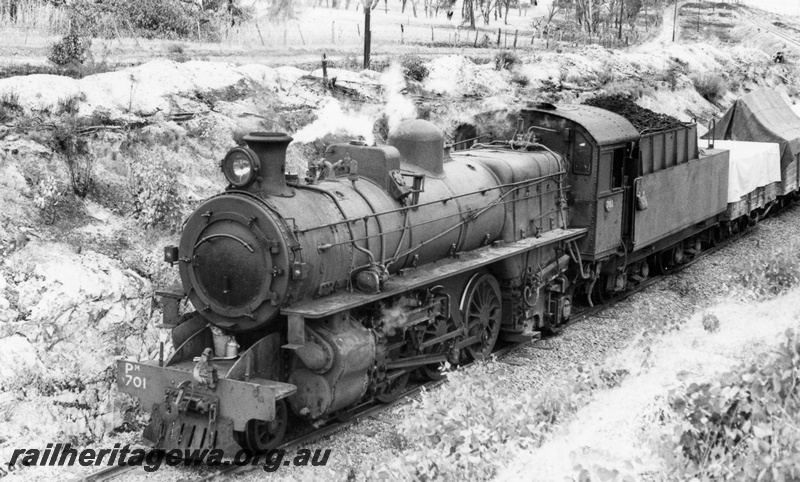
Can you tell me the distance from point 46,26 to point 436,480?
16.4 metres

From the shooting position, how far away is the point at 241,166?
872 cm

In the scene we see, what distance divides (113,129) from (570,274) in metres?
8.01

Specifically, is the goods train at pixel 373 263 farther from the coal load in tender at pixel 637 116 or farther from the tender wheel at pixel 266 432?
the coal load in tender at pixel 637 116

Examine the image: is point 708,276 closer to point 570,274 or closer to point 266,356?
point 570,274

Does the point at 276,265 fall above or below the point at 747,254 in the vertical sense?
above

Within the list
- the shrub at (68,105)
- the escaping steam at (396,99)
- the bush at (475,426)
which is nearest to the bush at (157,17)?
the escaping steam at (396,99)

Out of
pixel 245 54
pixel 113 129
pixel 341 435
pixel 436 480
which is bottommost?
pixel 341 435

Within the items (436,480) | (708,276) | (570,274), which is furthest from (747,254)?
(436,480)

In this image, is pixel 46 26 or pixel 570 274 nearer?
pixel 570 274

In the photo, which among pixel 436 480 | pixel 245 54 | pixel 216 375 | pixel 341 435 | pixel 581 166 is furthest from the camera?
pixel 245 54

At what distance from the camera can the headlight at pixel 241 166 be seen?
8.61 m

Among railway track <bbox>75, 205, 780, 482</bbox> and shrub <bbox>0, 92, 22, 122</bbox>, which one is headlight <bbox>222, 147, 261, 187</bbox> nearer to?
railway track <bbox>75, 205, 780, 482</bbox>

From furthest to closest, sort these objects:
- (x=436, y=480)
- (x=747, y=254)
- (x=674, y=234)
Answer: (x=747, y=254) < (x=674, y=234) < (x=436, y=480)

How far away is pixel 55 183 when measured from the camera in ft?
40.5
